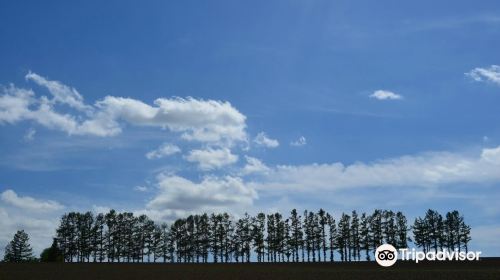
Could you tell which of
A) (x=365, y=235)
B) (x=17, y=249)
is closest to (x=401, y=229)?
(x=365, y=235)

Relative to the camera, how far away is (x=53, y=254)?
143m

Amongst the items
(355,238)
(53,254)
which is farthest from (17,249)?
(355,238)

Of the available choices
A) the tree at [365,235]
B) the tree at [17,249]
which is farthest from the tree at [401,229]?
the tree at [17,249]

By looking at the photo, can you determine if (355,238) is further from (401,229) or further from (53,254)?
(53,254)

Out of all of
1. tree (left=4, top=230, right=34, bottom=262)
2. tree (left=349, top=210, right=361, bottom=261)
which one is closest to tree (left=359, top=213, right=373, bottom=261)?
tree (left=349, top=210, right=361, bottom=261)

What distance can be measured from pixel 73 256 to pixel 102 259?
9.54 meters

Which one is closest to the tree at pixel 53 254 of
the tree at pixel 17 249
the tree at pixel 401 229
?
the tree at pixel 17 249

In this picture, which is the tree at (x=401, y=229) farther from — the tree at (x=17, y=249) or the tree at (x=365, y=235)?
the tree at (x=17, y=249)

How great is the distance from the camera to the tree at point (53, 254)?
142000 millimetres

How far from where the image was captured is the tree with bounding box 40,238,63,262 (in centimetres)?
14200

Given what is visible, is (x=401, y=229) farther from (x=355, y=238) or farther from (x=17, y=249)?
(x=17, y=249)

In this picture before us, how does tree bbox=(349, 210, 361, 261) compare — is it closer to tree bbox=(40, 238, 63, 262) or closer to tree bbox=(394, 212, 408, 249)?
tree bbox=(394, 212, 408, 249)

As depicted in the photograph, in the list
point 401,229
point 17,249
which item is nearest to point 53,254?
point 17,249

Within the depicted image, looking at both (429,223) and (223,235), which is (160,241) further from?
(429,223)
